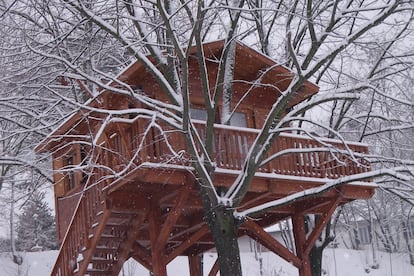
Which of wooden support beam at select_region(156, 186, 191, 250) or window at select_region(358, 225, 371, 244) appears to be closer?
wooden support beam at select_region(156, 186, 191, 250)

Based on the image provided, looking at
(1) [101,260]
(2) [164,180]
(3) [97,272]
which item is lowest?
(3) [97,272]

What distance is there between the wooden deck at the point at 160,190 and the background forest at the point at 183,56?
0.99m

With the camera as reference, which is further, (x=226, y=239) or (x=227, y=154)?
(x=227, y=154)

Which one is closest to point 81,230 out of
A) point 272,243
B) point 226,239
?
point 226,239

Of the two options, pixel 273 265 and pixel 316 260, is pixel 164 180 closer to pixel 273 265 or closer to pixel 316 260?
pixel 316 260

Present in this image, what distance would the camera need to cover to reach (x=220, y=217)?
41.2ft

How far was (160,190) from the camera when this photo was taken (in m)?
13.9

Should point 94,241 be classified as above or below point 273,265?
above

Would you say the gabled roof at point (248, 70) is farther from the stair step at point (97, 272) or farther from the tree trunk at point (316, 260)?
the tree trunk at point (316, 260)

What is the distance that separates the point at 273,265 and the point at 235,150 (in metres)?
18.5

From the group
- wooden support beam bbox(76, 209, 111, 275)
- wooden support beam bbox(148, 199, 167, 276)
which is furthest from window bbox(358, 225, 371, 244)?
wooden support beam bbox(76, 209, 111, 275)

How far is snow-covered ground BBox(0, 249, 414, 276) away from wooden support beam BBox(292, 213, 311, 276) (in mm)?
12184

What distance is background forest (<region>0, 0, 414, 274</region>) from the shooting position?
11797mm

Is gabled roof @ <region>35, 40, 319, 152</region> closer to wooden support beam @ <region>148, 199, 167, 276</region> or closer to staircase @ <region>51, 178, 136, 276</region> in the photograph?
staircase @ <region>51, 178, 136, 276</region>
